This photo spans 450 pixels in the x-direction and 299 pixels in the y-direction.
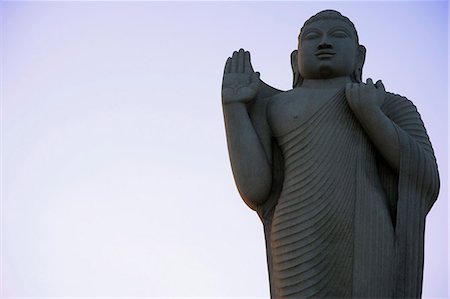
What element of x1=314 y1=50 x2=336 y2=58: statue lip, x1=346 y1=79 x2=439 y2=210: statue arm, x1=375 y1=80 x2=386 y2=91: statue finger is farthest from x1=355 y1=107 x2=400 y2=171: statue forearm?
x1=314 y1=50 x2=336 y2=58: statue lip

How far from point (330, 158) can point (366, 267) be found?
76cm

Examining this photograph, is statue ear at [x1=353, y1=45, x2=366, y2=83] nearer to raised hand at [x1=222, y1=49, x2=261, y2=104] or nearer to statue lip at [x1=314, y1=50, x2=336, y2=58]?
statue lip at [x1=314, y1=50, x2=336, y2=58]

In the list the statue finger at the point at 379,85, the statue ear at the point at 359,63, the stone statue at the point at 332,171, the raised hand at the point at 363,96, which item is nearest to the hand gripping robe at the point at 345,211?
the stone statue at the point at 332,171

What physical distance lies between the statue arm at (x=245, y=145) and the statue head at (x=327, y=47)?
43 cm

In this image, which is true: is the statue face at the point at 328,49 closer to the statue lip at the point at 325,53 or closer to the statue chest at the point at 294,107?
the statue lip at the point at 325,53

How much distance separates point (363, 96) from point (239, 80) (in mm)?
869

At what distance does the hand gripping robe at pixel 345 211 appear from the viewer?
4.95 metres

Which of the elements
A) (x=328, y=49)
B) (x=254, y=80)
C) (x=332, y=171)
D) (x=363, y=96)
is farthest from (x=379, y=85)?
(x=254, y=80)

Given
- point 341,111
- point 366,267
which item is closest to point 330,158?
point 341,111

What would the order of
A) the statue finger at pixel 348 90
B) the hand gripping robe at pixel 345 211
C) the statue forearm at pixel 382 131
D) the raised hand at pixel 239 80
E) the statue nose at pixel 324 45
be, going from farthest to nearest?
the statue nose at pixel 324 45 → the raised hand at pixel 239 80 → the statue finger at pixel 348 90 → the statue forearm at pixel 382 131 → the hand gripping robe at pixel 345 211

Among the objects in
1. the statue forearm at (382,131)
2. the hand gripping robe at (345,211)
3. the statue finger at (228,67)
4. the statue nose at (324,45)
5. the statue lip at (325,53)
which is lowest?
the hand gripping robe at (345,211)

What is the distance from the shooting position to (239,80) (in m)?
5.39

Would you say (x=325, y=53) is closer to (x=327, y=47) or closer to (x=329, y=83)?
(x=327, y=47)

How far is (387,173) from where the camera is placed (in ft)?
17.3
